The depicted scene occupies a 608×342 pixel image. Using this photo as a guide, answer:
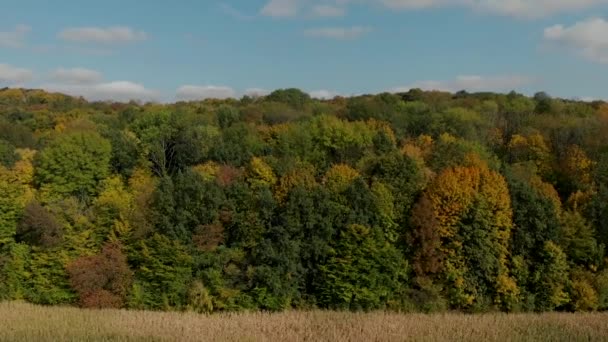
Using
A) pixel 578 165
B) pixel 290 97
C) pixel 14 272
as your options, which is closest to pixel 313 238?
pixel 14 272

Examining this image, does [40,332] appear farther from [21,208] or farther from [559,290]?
[559,290]

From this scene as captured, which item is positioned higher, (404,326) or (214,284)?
(404,326)

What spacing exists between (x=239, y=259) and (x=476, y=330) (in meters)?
20.7

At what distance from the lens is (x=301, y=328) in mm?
25172

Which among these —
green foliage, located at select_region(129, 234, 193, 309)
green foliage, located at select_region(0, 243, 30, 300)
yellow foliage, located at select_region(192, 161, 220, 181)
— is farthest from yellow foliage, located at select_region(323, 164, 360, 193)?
green foliage, located at select_region(0, 243, 30, 300)

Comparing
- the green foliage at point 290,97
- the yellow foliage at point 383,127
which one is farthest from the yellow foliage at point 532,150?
the green foliage at point 290,97

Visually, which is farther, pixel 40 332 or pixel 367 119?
pixel 367 119

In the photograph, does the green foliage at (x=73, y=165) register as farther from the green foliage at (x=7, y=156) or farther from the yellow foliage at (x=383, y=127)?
the yellow foliage at (x=383, y=127)

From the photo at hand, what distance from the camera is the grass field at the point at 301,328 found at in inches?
910

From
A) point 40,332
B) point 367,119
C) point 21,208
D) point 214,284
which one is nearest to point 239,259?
point 214,284

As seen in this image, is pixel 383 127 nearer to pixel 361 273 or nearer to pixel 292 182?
pixel 292 182

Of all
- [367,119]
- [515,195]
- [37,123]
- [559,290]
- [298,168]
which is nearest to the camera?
[559,290]

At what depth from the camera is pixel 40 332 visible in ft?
79.6

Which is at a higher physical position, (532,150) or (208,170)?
(532,150)
